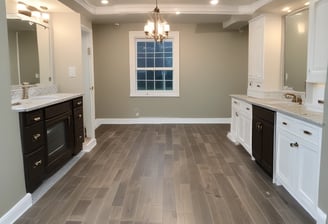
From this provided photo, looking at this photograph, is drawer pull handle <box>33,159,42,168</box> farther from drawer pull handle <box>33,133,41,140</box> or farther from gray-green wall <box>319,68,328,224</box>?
gray-green wall <box>319,68,328,224</box>

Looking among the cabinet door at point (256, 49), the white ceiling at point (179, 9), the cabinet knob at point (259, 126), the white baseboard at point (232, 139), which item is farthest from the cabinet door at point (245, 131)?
the white ceiling at point (179, 9)

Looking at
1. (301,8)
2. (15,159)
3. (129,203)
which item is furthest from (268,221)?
(301,8)

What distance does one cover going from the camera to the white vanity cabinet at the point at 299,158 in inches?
97.5

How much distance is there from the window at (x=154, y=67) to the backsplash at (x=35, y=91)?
9.32 feet

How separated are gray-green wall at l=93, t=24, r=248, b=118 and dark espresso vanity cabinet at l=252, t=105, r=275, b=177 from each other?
3146 mm

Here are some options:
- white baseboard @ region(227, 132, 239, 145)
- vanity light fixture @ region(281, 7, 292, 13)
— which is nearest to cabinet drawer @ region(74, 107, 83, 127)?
white baseboard @ region(227, 132, 239, 145)

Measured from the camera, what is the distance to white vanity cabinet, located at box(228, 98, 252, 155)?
448 centimetres

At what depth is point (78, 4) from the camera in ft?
14.5

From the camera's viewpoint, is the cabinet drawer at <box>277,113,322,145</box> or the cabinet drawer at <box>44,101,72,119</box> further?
the cabinet drawer at <box>44,101,72,119</box>

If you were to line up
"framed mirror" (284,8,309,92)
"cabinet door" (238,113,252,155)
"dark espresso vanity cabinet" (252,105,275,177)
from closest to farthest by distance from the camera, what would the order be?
"dark espresso vanity cabinet" (252,105,275,177) → "framed mirror" (284,8,309,92) → "cabinet door" (238,113,252,155)

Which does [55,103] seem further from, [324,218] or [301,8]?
[301,8]

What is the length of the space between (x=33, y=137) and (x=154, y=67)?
459 cm

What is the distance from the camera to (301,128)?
2721mm

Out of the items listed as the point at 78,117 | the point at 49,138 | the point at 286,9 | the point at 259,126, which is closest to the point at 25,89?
the point at 49,138
